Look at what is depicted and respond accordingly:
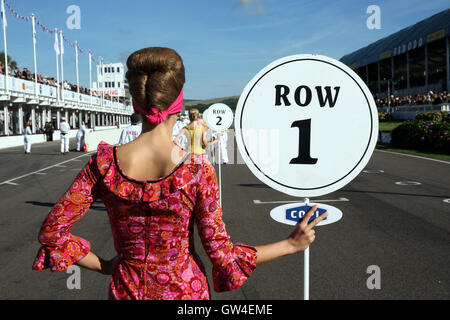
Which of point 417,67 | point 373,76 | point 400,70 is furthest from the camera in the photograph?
point 373,76

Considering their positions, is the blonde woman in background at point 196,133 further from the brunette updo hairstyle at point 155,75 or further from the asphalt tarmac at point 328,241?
the brunette updo hairstyle at point 155,75

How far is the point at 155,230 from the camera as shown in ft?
5.12

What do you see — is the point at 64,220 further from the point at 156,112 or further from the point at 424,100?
the point at 424,100

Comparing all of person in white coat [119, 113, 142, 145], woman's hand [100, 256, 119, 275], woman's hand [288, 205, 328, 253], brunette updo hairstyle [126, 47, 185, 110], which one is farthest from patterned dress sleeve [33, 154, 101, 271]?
person in white coat [119, 113, 142, 145]

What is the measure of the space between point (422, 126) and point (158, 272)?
22.2 m

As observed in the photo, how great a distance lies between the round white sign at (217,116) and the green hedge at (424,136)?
13.3 m

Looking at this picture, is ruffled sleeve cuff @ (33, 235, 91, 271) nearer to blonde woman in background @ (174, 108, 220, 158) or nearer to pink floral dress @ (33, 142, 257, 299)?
pink floral dress @ (33, 142, 257, 299)

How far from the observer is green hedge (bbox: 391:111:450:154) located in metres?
19.7

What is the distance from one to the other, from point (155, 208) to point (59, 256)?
1.37ft

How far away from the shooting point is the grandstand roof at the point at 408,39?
144 feet

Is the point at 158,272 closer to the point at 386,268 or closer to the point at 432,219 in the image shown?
the point at 386,268

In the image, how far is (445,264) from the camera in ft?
16.4

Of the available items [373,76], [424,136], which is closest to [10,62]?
[373,76]
